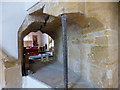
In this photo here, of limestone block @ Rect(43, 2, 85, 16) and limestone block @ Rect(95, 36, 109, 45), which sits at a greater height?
limestone block @ Rect(43, 2, 85, 16)

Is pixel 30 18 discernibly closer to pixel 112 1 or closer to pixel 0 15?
pixel 0 15

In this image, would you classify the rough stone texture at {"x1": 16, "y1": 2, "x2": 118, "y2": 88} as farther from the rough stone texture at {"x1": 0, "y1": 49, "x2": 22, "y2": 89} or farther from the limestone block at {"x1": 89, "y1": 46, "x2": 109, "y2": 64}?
the rough stone texture at {"x1": 0, "y1": 49, "x2": 22, "y2": 89}

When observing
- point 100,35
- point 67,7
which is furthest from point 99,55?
point 67,7

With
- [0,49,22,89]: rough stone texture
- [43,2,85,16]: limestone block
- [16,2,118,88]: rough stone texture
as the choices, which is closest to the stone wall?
[16,2,118,88]: rough stone texture

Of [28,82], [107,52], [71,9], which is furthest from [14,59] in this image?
[107,52]

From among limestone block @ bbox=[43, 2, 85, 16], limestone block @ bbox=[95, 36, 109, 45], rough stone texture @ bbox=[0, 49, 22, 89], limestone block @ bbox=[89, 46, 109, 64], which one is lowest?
rough stone texture @ bbox=[0, 49, 22, 89]

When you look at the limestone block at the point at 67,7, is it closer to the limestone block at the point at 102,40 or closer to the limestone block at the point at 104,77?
the limestone block at the point at 102,40

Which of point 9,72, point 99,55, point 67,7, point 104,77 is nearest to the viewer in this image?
point 67,7

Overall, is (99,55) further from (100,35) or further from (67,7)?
(67,7)

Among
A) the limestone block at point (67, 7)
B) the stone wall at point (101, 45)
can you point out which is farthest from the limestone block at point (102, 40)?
the limestone block at point (67, 7)

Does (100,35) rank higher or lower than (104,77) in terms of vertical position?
higher

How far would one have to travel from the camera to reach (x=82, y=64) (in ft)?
7.00

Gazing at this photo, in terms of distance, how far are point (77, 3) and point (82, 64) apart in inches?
50.0

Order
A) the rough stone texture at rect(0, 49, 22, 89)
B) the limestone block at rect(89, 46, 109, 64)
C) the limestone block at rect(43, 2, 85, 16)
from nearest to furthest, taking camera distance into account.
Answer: the limestone block at rect(43, 2, 85, 16)
the limestone block at rect(89, 46, 109, 64)
the rough stone texture at rect(0, 49, 22, 89)
